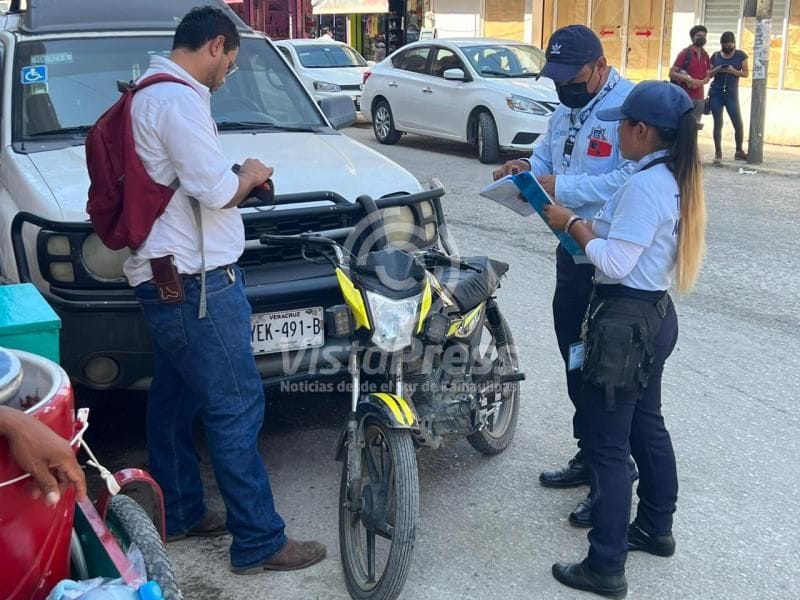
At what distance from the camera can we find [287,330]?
3.94m

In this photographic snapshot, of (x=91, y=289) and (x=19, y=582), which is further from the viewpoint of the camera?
(x=91, y=289)

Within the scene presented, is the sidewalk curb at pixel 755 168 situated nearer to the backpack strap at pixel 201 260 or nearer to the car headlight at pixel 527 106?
the car headlight at pixel 527 106

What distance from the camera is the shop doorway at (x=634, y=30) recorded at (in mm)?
17444

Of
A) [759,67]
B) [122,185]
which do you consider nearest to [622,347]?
[122,185]

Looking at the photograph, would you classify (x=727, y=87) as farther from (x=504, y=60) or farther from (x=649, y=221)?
(x=649, y=221)

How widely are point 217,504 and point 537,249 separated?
15.5 ft

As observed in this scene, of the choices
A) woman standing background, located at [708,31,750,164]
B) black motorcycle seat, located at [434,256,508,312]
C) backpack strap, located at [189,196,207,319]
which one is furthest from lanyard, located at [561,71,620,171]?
woman standing background, located at [708,31,750,164]

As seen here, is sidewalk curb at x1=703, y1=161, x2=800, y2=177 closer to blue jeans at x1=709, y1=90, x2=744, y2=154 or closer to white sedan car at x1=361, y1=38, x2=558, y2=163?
blue jeans at x1=709, y1=90, x2=744, y2=154

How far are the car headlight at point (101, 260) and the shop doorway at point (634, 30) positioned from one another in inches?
602

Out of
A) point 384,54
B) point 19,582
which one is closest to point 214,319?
point 19,582

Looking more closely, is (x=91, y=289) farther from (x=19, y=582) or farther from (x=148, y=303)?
(x=19, y=582)

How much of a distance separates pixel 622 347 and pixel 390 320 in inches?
32.1

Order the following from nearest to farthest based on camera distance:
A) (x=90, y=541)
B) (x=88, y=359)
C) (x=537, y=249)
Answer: (x=90, y=541) → (x=88, y=359) → (x=537, y=249)

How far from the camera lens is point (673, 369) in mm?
5473
